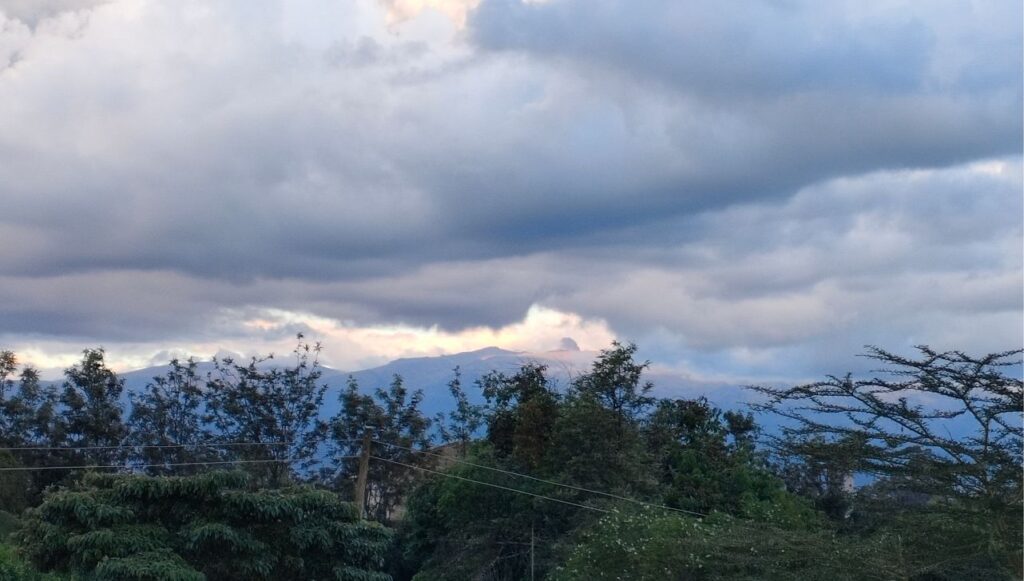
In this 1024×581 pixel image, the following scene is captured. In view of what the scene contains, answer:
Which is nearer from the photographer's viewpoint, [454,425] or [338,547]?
[338,547]

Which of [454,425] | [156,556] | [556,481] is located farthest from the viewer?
[454,425]

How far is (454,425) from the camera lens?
191 ft

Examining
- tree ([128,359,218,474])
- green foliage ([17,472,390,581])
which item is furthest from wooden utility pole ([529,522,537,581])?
tree ([128,359,218,474])

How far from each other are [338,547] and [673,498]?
45.5 ft

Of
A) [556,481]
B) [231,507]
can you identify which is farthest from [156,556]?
[556,481]

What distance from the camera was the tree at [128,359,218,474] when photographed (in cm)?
5597

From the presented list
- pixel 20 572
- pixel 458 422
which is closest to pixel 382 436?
pixel 458 422

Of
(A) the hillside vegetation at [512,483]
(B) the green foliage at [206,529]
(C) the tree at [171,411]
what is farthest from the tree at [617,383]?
(C) the tree at [171,411]

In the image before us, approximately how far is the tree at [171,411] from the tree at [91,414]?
1678 mm

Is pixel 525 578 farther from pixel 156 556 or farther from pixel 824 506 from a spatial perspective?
pixel 156 556

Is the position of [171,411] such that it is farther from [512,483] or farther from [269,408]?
A: [512,483]

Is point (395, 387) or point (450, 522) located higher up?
point (395, 387)

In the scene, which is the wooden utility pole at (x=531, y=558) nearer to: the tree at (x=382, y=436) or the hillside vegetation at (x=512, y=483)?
the hillside vegetation at (x=512, y=483)

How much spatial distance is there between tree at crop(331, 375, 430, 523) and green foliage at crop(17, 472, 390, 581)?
85.4 ft
